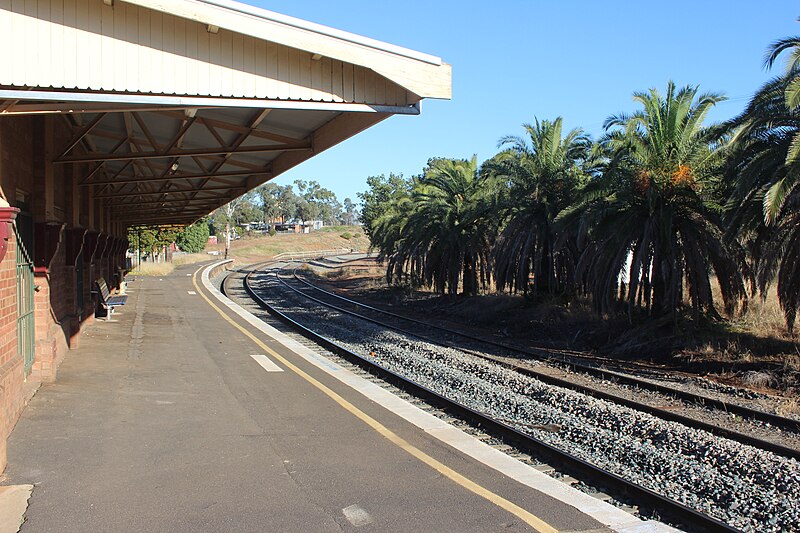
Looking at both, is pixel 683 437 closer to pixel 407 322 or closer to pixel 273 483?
pixel 273 483

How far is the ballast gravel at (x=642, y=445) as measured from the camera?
668 centimetres

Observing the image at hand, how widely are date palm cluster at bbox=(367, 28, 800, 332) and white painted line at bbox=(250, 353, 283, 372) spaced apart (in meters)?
8.72

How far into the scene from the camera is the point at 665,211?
17453 mm

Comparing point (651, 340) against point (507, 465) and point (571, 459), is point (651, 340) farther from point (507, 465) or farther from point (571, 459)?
point (507, 465)

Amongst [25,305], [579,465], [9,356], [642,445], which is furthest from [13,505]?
[642,445]

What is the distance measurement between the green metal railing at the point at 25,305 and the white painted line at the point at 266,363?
165 inches

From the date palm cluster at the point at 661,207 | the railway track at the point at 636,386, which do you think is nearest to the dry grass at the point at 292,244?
the date palm cluster at the point at 661,207

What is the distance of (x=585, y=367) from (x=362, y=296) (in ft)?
85.9

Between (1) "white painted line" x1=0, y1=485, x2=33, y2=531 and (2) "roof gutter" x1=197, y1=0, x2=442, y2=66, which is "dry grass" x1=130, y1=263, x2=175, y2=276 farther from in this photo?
(1) "white painted line" x1=0, y1=485, x2=33, y2=531

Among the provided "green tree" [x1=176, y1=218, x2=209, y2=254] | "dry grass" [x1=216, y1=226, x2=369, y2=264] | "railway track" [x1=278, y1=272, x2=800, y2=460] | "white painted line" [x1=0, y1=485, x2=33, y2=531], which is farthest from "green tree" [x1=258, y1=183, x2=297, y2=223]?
"white painted line" [x1=0, y1=485, x2=33, y2=531]

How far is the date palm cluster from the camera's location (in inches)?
549

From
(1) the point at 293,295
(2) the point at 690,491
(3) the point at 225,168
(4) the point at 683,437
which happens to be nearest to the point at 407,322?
(3) the point at 225,168

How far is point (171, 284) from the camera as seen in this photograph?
39.8 metres

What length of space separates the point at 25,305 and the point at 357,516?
21.3ft
